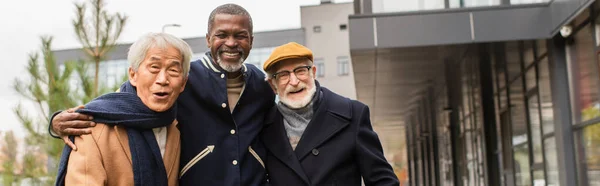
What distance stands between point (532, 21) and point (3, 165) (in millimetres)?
7160

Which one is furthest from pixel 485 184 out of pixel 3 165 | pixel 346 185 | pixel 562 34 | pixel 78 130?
pixel 78 130

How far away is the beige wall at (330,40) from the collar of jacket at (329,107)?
42.0 meters

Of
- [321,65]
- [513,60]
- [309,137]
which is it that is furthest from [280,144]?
[321,65]

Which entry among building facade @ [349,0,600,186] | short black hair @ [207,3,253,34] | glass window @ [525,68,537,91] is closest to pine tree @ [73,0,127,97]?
building facade @ [349,0,600,186]

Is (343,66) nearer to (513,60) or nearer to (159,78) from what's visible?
(513,60)

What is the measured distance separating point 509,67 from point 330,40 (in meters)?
35.5

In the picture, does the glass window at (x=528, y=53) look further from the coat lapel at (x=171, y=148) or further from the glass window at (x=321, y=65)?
the glass window at (x=321, y=65)

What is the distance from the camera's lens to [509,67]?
11.5 meters

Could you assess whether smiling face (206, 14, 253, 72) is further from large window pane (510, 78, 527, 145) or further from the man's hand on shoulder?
large window pane (510, 78, 527, 145)

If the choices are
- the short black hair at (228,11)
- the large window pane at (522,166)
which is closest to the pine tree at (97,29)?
the large window pane at (522,166)

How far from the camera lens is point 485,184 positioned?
14.6 meters

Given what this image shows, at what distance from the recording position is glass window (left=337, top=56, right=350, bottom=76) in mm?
45625

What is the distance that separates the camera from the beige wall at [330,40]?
151ft

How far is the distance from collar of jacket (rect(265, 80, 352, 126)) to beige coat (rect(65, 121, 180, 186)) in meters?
0.85
